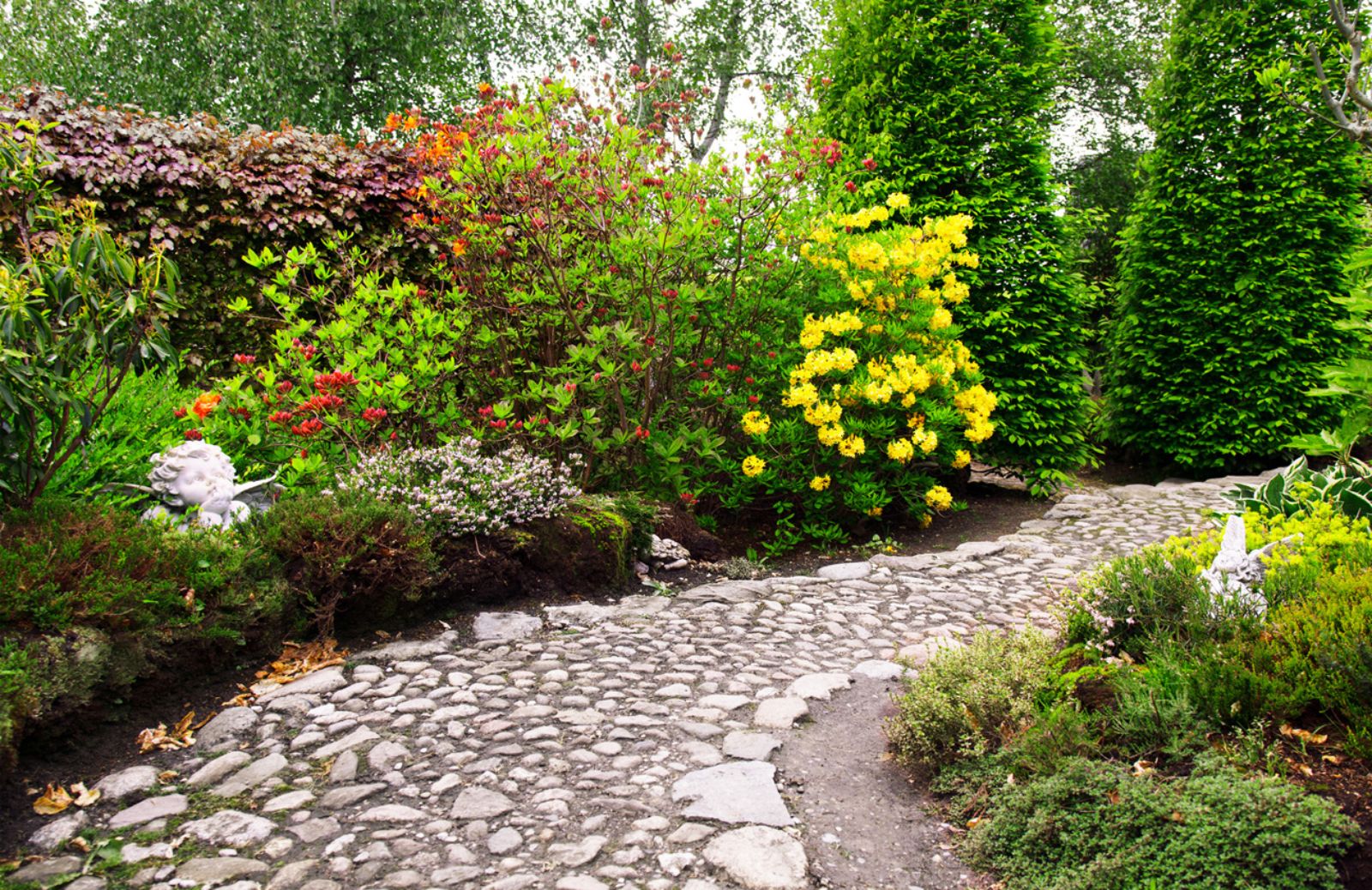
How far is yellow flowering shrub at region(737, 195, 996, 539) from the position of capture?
5.71 m

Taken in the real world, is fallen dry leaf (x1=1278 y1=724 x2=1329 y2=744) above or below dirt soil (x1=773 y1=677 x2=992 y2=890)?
above

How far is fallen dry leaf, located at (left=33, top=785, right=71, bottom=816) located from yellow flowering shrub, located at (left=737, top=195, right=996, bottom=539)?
400 cm

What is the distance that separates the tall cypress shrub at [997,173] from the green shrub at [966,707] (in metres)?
5.26

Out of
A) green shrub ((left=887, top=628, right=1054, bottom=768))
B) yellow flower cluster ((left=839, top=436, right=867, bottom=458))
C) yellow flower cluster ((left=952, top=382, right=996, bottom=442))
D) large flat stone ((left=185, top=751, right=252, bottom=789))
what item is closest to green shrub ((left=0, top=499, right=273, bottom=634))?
large flat stone ((left=185, top=751, right=252, bottom=789))

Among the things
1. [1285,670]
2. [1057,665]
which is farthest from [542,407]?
[1285,670]

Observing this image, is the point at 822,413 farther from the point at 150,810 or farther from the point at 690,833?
the point at 150,810

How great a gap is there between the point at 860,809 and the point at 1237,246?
8603 mm

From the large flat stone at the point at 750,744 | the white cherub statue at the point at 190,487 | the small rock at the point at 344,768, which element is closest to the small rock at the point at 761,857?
the large flat stone at the point at 750,744

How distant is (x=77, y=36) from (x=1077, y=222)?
17.2 meters

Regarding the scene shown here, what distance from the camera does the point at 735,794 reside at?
8.60 feet

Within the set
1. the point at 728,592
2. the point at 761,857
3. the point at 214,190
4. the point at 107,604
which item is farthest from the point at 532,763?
the point at 214,190

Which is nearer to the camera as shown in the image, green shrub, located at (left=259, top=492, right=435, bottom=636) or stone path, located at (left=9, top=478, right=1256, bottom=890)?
stone path, located at (left=9, top=478, right=1256, bottom=890)

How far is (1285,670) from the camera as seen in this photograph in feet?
8.31

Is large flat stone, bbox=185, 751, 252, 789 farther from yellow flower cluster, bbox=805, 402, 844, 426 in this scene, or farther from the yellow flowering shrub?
yellow flower cluster, bbox=805, 402, 844, 426
